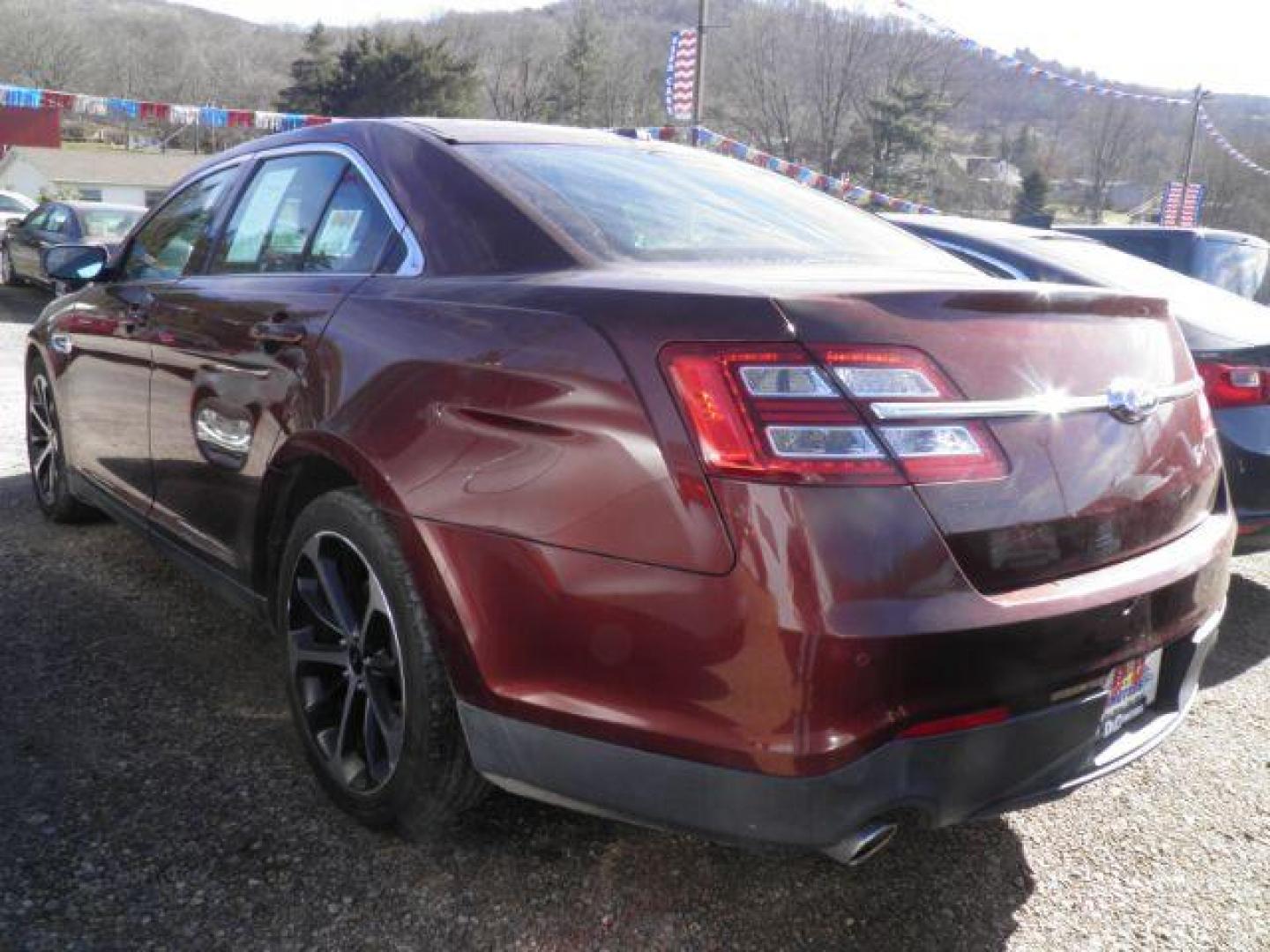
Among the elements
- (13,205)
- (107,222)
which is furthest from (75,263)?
(13,205)

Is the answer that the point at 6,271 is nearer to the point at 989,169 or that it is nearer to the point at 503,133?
the point at 503,133

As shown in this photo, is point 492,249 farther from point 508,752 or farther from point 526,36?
point 526,36

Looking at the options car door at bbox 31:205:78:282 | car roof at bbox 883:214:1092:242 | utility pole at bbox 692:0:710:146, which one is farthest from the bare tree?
car roof at bbox 883:214:1092:242

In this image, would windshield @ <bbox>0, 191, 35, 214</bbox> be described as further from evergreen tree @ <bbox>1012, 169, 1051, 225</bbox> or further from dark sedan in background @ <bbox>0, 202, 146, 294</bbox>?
evergreen tree @ <bbox>1012, 169, 1051, 225</bbox>

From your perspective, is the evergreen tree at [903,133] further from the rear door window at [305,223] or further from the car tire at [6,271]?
the rear door window at [305,223]

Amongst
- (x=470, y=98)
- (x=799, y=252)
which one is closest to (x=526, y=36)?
(x=470, y=98)

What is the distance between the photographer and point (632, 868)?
226 cm

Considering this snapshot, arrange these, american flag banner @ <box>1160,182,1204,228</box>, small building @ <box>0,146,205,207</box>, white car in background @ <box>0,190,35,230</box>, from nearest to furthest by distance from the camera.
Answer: white car in background @ <box>0,190,35,230</box>, american flag banner @ <box>1160,182,1204,228</box>, small building @ <box>0,146,205,207</box>

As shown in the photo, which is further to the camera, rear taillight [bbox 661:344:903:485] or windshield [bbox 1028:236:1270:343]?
windshield [bbox 1028:236:1270:343]

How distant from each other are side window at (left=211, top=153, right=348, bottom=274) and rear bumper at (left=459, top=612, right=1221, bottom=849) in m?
1.45

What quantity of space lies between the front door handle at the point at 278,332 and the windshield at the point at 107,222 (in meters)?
13.3

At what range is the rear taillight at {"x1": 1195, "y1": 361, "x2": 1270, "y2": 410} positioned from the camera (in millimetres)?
3771

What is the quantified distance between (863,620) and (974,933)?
0.91 metres

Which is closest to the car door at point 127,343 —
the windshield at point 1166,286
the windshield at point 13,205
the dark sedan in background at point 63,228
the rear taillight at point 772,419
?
the rear taillight at point 772,419
